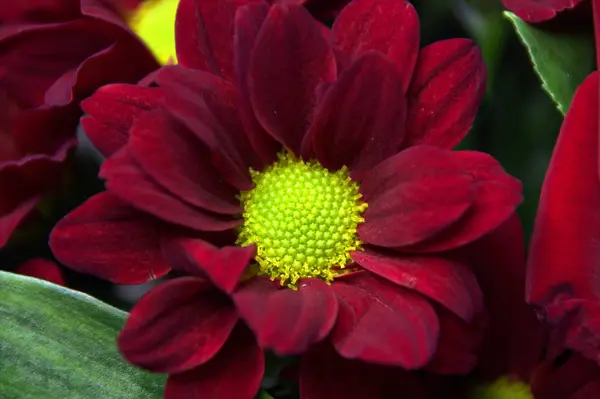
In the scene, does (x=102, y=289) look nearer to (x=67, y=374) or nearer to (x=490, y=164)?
(x=67, y=374)

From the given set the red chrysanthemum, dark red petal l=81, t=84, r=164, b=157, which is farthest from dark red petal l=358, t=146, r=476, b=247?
dark red petal l=81, t=84, r=164, b=157

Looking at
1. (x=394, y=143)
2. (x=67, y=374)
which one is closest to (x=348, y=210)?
(x=394, y=143)

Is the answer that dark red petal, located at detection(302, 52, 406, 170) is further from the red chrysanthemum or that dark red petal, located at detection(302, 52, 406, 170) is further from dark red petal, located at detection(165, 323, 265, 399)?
dark red petal, located at detection(165, 323, 265, 399)

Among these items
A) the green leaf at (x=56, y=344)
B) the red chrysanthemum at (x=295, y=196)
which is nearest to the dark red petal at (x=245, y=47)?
the red chrysanthemum at (x=295, y=196)

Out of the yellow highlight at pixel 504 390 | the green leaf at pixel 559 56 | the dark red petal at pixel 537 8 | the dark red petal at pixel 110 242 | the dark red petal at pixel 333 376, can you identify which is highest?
the dark red petal at pixel 537 8

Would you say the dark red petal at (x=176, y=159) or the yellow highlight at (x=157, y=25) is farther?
the yellow highlight at (x=157, y=25)

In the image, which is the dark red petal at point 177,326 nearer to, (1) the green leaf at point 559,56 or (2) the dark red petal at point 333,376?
(2) the dark red petal at point 333,376

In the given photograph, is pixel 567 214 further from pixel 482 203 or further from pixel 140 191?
pixel 140 191
